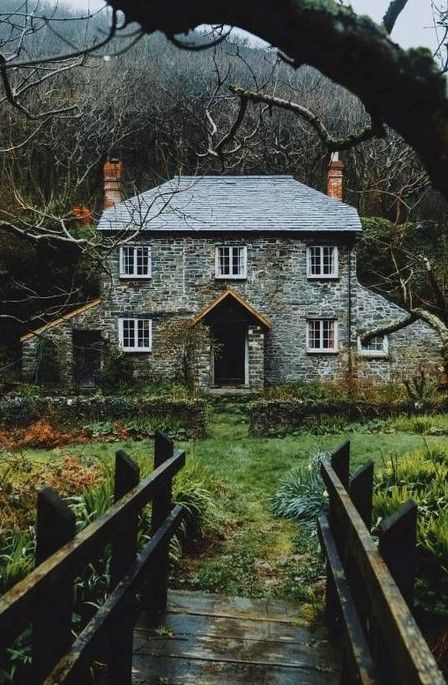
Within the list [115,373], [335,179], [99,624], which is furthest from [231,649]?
[335,179]

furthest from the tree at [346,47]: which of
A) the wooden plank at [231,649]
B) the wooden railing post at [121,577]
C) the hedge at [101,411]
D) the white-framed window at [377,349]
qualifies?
the white-framed window at [377,349]

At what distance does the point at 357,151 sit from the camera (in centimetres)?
3572

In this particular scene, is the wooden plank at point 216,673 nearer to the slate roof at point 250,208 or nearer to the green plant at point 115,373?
the green plant at point 115,373

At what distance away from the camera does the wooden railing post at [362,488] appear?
3.59m

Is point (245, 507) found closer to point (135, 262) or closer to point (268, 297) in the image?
point (268, 297)

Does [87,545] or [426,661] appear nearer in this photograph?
[426,661]

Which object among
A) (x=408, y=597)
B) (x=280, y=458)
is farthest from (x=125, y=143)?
(x=408, y=597)

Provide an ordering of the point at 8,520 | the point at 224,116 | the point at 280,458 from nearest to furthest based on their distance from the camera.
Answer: the point at 8,520 < the point at 280,458 < the point at 224,116

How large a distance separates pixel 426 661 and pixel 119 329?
24539 millimetres

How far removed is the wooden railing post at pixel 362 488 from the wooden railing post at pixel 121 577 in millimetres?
1325

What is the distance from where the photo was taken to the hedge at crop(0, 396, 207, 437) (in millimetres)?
16547

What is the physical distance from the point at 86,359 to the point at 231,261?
25.0 feet

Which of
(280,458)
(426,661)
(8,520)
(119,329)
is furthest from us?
(119,329)

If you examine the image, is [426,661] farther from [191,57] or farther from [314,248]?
[191,57]
